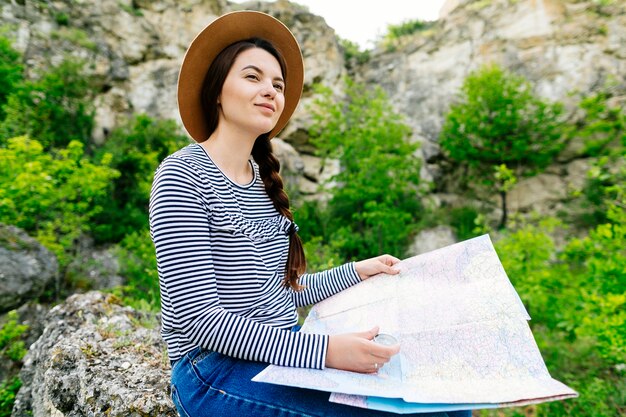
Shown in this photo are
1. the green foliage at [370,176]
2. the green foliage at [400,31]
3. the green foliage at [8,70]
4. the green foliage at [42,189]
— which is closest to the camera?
the green foliage at [42,189]

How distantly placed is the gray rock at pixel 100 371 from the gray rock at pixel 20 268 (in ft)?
6.66

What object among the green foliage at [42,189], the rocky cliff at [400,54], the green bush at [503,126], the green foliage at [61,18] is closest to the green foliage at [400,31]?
the rocky cliff at [400,54]

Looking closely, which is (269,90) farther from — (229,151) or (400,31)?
(400,31)

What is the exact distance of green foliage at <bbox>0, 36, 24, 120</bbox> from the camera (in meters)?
9.20

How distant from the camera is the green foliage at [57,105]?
9.25 metres

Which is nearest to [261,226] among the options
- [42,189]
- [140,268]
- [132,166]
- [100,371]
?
[100,371]

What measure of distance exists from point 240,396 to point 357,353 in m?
0.33

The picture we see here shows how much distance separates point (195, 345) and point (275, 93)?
89 centimetres

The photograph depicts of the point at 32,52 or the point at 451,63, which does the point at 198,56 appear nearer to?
the point at 32,52

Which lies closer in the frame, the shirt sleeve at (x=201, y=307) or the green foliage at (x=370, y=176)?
the shirt sleeve at (x=201, y=307)

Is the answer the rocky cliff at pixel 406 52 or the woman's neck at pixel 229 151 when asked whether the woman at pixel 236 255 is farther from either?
the rocky cliff at pixel 406 52

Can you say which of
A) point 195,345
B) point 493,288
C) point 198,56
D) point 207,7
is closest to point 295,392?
point 195,345

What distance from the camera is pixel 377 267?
140cm

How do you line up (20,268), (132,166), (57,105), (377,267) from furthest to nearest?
1. (132,166)
2. (57,105)
3. (20,268)
4. (377,267)
